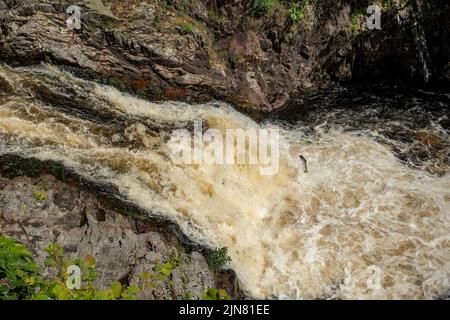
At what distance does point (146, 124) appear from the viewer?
8047 mm

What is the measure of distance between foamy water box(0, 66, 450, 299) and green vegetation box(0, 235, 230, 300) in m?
0.86

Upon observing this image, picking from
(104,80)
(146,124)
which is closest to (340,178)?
(146,124)

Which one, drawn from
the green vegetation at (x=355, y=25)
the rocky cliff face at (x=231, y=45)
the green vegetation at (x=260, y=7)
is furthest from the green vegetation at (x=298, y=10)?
the green vegetation at (x=355, y=25)

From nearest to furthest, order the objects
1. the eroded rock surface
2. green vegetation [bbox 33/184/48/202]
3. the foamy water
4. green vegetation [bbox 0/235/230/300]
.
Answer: green vegetation [bbox 0/235/230/300]
the eroded rock surface
green vegetation [bbox 33/184/48/202]
the foamy water

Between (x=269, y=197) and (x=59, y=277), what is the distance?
3.93m

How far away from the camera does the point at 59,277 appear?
519cm

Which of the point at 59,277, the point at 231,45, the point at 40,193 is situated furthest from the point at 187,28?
the point at 59,277

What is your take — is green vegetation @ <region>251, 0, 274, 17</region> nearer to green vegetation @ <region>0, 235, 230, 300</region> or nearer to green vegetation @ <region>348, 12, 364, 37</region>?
green vegetation @ <region>348, 12, 364, 37</region>

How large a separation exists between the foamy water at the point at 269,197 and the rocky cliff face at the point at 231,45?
2.21 ft

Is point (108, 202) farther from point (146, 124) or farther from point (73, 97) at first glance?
point (73, 97)

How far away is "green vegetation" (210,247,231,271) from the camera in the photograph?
620cm

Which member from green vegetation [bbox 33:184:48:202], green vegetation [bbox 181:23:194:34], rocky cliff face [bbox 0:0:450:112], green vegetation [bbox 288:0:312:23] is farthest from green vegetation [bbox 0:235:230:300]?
green vegetation [bbox 288:0:312:23]

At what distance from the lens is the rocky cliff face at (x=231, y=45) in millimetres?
8625

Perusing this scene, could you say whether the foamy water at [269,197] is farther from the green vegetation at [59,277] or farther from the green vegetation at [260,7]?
the green vegetation at [260,7]
